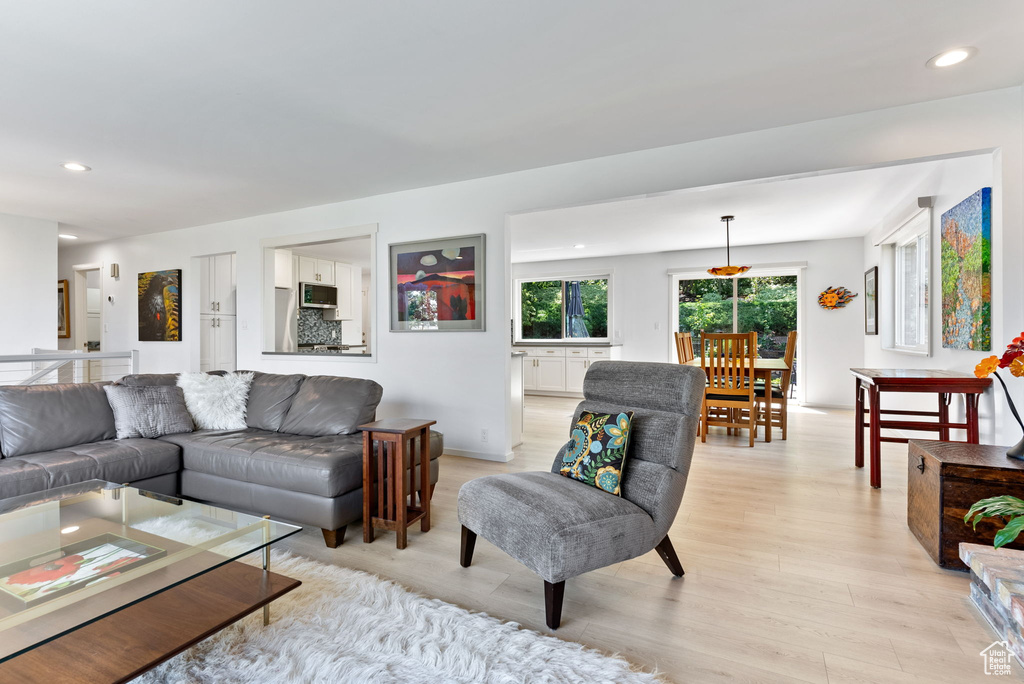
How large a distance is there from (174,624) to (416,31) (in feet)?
7.48

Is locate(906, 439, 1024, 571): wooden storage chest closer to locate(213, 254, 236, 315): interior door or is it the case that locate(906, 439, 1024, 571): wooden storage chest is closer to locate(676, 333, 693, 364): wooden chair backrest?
locate(676, 333, 693, 364): wooden chair backrest

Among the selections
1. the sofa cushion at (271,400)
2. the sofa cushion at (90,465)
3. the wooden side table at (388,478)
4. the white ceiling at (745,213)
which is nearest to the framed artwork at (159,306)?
the sofa cushion at (271,400)

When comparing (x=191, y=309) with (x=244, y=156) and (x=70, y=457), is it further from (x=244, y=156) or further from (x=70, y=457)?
(x=70, y=457)

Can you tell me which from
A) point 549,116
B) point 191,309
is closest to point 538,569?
point 549,116

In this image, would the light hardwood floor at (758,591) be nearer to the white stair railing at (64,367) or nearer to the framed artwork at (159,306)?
the white stair railing at (64,367)

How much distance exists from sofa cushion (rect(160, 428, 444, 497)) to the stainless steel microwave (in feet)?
12.2

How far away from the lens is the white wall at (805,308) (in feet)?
21.5

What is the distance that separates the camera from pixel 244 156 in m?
3.51

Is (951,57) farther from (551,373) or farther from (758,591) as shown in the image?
(551,373)

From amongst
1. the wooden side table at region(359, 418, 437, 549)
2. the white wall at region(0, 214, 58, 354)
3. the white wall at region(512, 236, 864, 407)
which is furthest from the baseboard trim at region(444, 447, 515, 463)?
the white wall at region(0, 214, 58, 354)

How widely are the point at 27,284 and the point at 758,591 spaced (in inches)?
285

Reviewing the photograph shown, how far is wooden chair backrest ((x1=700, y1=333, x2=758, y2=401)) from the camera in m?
4.50

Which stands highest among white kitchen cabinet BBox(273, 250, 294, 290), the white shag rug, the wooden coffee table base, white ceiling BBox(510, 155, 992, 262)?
white ceiling BBox(510, 155, 992, 262)

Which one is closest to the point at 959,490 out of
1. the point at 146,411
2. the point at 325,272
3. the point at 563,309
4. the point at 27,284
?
the point at 146,411
